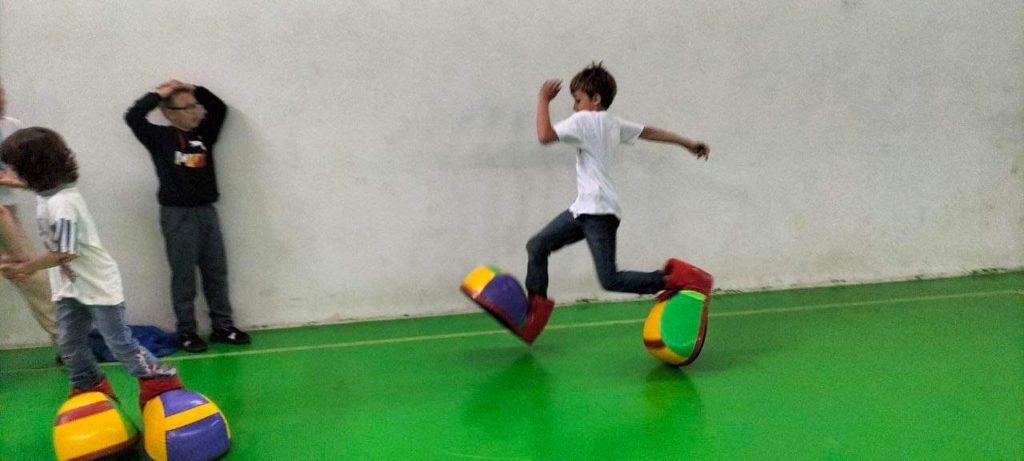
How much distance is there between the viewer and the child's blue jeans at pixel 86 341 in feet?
10.0

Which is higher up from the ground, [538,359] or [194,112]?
[194,112]

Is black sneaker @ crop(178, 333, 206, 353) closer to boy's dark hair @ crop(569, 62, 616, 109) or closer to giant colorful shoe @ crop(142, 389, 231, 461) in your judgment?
giant colorful shoe @ crop(142, 389, 231, 461)

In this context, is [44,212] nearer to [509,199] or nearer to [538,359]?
[538,359]

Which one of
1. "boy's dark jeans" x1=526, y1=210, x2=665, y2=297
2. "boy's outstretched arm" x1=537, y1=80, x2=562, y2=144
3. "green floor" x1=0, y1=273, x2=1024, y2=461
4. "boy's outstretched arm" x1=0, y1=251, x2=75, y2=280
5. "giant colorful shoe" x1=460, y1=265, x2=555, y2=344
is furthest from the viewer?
"giant colorful shoe" x1=460, y1=265, x2=555, y2=344

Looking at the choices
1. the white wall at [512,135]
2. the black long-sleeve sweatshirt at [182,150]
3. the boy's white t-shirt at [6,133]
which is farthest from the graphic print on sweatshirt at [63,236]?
the white wall at [512,135]

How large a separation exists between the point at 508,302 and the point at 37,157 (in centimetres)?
217

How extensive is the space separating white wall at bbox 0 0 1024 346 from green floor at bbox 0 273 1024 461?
436mm

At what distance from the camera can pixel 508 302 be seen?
13.4 feet

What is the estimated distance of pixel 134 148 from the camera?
4.55 m

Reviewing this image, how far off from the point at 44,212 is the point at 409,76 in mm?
2333

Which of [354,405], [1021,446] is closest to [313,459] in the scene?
[354,405]

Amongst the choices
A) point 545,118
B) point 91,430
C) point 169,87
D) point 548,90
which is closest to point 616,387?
point 545,118

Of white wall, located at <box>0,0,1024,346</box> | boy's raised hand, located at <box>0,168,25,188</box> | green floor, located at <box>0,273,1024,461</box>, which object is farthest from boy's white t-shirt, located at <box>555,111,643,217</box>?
boy's raised hand, located at <box>0,168,25,188</box>

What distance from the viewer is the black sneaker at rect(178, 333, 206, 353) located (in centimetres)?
447
